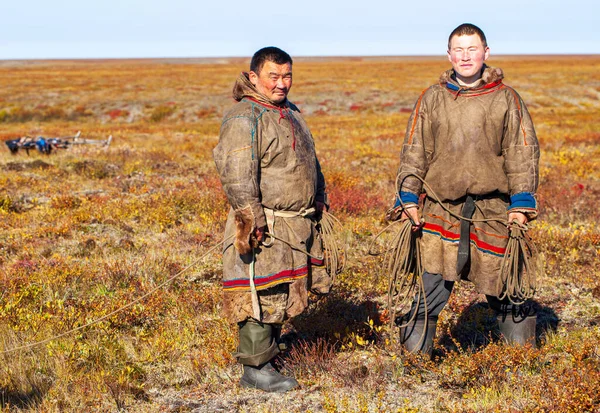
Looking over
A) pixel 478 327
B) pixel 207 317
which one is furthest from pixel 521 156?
pixel 207 317

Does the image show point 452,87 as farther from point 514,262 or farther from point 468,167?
point 514,262

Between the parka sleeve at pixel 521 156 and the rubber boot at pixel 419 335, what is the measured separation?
3.31 ft

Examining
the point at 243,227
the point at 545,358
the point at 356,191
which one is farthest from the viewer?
the point at 356,191

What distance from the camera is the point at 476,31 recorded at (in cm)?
342

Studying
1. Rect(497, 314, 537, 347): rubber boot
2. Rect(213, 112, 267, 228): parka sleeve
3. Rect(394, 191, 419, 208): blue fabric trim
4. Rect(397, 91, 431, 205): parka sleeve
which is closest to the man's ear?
Rect(213, 112, 267, 228): parka sleeve

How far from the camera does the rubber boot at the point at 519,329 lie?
3.92 m

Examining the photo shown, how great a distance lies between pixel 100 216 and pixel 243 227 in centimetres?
584

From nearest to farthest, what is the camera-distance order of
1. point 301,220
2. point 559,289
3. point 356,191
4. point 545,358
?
point 301,220
point 545,358
point 559,289
point 356,191

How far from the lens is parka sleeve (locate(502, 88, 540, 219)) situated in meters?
3.53

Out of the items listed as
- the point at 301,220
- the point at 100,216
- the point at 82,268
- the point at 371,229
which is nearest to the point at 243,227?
the point at 301,220

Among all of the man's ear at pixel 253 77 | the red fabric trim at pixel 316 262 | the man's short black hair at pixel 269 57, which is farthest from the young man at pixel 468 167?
the man's ear at pixel 253 77

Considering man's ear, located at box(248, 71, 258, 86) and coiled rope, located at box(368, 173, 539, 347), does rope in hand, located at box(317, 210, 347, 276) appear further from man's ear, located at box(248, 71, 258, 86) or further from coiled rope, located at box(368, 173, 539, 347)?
man's ear, located at box(248, 71, 258, 86)

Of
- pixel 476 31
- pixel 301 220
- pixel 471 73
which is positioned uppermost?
pixel 476 31

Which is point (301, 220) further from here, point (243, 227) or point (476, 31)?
point (476, 31)
